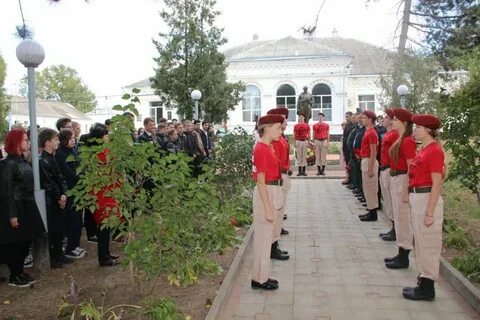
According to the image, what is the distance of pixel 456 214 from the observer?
9156mm

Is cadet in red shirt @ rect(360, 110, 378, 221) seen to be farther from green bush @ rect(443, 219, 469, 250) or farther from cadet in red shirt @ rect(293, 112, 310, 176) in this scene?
cadet in red shirt @ rect(293, 112, 310, 176)

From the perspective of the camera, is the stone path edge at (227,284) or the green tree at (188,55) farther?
the green tree at (188,55)

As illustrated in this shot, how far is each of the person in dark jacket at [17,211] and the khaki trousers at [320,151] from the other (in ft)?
36.0

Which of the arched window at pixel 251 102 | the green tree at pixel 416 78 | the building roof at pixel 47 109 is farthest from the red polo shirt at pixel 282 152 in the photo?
the building roof at pixel 47 109

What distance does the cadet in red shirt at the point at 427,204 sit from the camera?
4539 mm

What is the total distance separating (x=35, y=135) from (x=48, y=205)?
91 cm

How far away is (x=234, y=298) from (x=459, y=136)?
3669 millimetres

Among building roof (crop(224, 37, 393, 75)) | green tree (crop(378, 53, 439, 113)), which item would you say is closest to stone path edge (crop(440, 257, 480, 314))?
green tree (crop(378, 53, 439, 113))

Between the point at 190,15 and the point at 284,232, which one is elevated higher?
the point at 190,15

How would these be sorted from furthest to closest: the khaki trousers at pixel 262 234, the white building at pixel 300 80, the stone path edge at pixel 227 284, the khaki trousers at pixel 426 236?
the white building at pixel 300 80
the khaki trousers at pixel 262 234
the khaki trousers at pixel 426 236
the stone path edge at pixel 227 284

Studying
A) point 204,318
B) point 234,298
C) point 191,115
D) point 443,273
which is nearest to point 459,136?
point 443,273

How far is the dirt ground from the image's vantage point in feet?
14.7

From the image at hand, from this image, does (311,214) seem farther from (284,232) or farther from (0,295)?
(0,295)

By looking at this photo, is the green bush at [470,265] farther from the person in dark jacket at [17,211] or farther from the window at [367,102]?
the window at [367,102]
